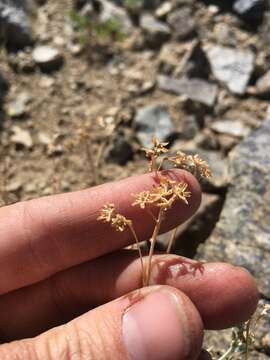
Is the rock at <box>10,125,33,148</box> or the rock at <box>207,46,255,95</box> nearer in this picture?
the rock at <box>10,125,33,148</box>

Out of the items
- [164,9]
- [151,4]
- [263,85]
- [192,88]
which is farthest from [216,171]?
[151,4]

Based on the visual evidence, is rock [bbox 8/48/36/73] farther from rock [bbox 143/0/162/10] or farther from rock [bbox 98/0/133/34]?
rock [bbox 143/0/162/10]

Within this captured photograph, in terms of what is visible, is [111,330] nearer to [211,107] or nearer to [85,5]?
[211,107]

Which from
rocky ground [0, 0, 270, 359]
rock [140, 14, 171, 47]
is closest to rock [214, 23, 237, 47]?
rocky ground [0, 0, 270, 359]

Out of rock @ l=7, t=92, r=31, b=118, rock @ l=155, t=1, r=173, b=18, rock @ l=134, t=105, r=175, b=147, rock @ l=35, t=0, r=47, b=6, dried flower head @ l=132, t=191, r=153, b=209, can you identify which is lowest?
rock @ l=134, t=105, r=175, b=147

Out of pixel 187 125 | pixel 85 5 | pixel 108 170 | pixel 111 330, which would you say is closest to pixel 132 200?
pixel 111 330

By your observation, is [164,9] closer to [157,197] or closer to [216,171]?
[216,171]

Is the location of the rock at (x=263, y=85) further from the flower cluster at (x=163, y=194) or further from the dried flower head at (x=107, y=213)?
the dried flower head at (x=107, y=213)
